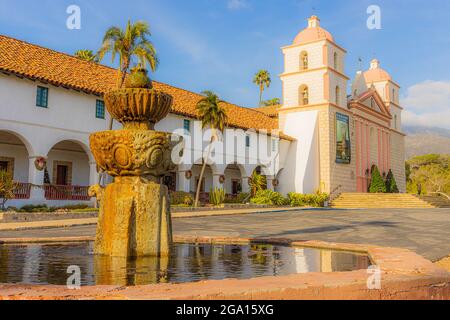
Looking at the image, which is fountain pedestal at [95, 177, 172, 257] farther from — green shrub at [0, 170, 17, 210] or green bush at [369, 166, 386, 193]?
green bush at [369, 166, 386, 193]

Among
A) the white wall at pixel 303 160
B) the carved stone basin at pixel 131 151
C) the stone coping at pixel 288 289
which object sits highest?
the white wall at pixel 303 160

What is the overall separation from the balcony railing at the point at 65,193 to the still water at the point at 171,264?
14195 mm

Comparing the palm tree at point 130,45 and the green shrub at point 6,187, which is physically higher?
the palm tree at point 130,45

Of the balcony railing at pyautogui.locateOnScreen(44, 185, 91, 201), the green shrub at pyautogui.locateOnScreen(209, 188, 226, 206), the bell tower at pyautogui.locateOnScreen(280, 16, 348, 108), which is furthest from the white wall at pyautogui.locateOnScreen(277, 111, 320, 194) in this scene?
the balcony railing at pyautogui.locateOnScreen(44, 185, 91, 201)

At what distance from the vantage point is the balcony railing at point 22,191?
19688 millimetres

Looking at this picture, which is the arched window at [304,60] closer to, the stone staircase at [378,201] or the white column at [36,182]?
the stone staircase at [378,201]

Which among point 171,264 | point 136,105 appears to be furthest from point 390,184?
point 171,264

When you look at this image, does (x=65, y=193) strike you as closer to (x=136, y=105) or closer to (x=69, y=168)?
(x=69, y=168)

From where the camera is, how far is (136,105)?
657 centimetres

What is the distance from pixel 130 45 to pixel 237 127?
533 inches

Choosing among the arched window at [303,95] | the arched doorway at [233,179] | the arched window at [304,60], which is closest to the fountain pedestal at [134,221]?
the arched doorway at [233,179]

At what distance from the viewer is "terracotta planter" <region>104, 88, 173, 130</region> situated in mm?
6551

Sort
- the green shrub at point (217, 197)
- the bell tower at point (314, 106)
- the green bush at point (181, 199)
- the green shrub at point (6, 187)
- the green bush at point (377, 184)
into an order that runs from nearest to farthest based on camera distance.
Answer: the green shrub at point (6, 187)
the green bush at point (181, 199)
the green shrub at point (217, 197)
the bell tower at point (314, 106)
the green bush at point (377, 184)

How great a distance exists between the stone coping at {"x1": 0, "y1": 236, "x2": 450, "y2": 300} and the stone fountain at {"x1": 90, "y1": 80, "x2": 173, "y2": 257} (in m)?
2.88
